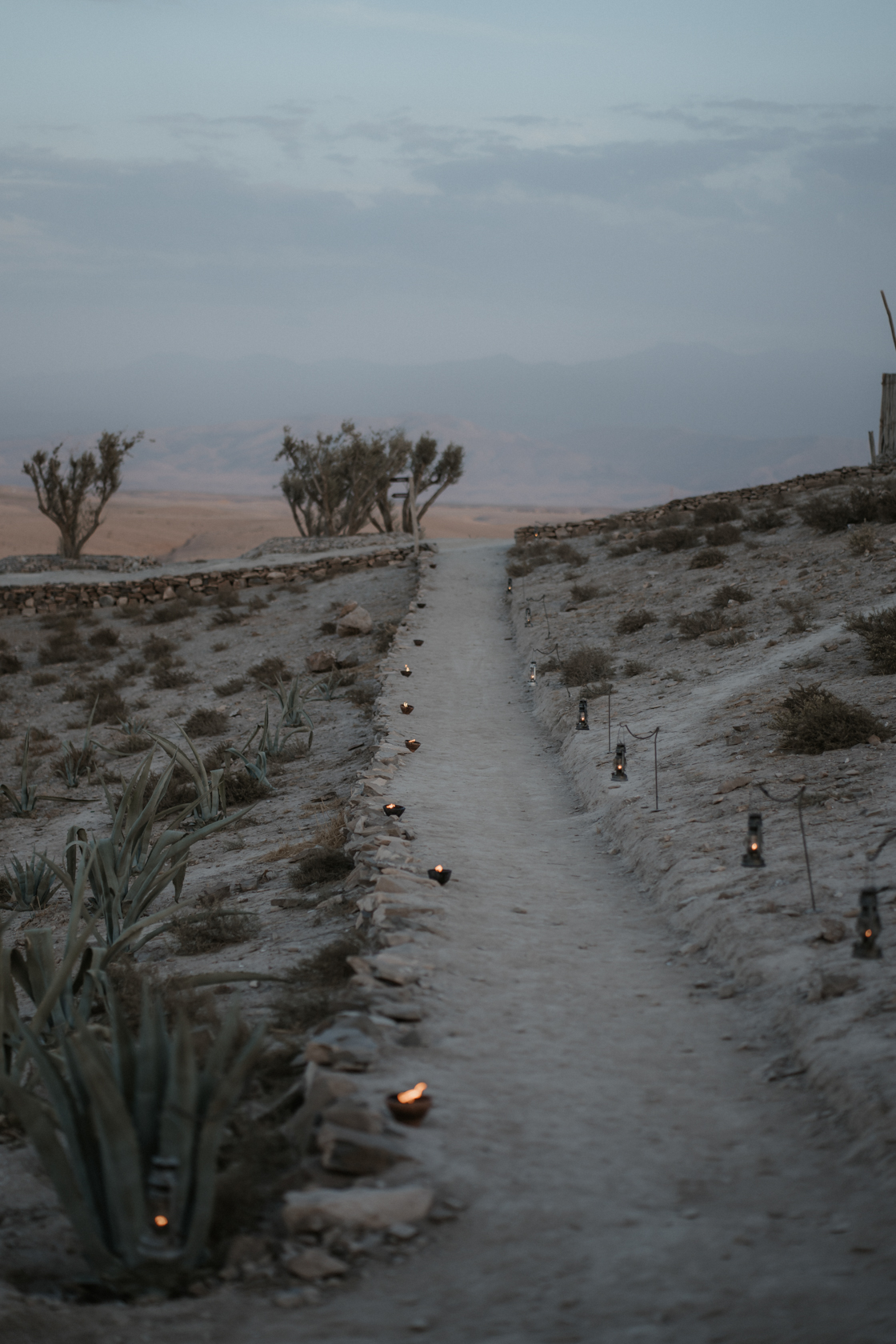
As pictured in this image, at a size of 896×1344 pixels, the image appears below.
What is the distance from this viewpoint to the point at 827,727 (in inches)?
320

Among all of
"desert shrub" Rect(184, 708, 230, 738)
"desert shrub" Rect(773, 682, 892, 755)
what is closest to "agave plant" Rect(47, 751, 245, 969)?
"desert shrub" Rect(773, 682, 892, 755)

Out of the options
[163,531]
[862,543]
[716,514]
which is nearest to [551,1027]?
[862,543]

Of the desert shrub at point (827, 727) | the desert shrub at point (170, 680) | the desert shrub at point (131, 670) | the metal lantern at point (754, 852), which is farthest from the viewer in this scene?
the desert shrub at point (131, 670)

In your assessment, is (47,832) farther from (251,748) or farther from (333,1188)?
(333,1188)

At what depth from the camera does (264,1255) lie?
3002mm

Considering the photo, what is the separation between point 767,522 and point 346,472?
22646 mm

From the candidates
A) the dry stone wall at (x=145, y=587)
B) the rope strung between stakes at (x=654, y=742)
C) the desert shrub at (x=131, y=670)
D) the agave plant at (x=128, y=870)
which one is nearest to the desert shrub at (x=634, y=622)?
the rope strung between stakes at (x=654, y=742)

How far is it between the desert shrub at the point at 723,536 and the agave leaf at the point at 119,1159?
65.3 ft

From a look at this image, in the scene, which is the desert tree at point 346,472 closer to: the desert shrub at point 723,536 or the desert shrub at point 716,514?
the desert shrub at point 716,514

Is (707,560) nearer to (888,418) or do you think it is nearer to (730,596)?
(730,596)

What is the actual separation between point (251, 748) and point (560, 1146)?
9.36 meters

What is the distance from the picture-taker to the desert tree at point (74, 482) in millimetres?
35812

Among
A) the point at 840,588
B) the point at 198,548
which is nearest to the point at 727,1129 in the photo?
the point at 840,588

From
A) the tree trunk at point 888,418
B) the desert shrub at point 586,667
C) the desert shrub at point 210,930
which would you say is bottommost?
the desert shrub at point 210,930
